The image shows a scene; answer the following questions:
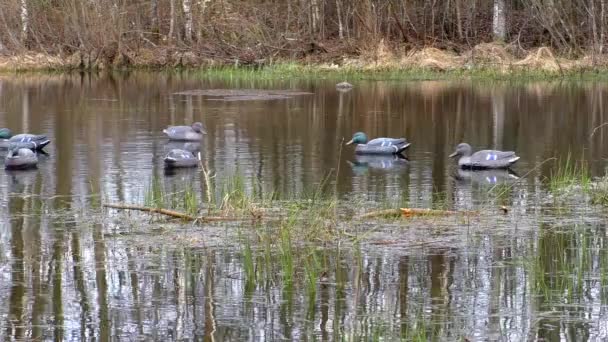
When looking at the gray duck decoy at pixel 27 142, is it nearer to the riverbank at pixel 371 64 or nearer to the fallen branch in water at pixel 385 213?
the fallen branch in water at pixel 385 213

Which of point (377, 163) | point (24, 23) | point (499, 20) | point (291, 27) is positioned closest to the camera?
point (377, 163)

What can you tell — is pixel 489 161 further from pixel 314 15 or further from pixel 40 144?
pixel 314 15

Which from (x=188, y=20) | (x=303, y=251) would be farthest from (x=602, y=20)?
(x=303, y=251)

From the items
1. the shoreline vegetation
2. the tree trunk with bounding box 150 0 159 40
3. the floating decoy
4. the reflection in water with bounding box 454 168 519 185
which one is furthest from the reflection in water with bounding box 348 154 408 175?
the tree trunk with bounding box 150 0 159 40

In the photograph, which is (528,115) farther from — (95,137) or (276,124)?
(95,137)

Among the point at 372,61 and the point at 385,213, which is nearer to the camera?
the point at 385,213

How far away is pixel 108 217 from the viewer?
1027 centimetres

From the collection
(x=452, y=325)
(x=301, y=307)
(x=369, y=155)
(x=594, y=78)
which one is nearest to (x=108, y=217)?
(x=301, y=307)

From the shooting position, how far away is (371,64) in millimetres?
33156

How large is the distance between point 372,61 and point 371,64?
1.00 ft

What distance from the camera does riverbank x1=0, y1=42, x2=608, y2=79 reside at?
3130cm

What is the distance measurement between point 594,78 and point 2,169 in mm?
19312

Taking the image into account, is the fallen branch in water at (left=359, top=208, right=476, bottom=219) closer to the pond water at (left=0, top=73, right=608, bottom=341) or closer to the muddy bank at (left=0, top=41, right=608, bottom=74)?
the pond water at (left=0, top=73, right=608, bottom=341)

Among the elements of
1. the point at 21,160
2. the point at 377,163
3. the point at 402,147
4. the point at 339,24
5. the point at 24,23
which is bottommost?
the point at 377,163
